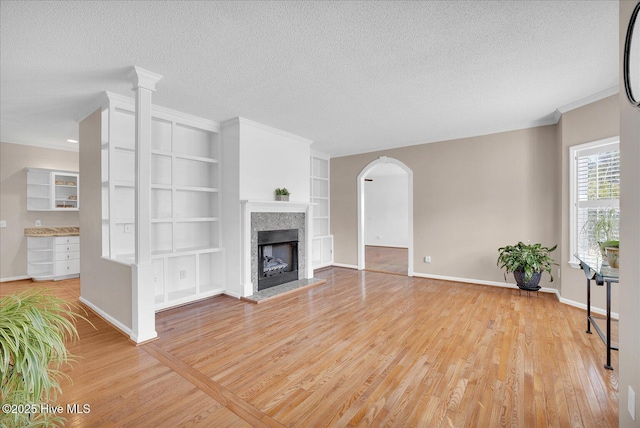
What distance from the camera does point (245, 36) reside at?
219 cm

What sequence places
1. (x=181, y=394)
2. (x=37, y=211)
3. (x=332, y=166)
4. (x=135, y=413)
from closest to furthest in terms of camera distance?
1. (x=135, y=413)
2. (x=181, y=394)
3. (x=37, y=211)
4. (x=332, y=166)

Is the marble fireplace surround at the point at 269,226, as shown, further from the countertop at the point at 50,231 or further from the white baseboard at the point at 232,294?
the countertop at the point at 50,231

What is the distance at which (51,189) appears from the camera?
18.2ft

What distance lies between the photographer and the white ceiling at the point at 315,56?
1.93 metres

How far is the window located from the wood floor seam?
3.78 m

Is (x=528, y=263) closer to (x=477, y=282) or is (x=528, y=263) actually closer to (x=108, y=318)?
(x=477, y=282)

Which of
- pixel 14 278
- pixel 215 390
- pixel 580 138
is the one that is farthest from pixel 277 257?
pixel 14 278

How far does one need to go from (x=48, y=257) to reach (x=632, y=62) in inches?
313

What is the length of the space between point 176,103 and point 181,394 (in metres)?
3.15

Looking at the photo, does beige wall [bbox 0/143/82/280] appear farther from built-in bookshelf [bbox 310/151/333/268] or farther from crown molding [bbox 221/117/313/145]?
built-in bookshelf [bbox 310/151/333/268]

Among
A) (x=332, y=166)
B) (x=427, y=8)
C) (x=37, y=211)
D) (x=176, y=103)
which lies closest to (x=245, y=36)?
(x=427, y=8)

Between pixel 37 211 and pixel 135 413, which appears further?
pixel 37 211

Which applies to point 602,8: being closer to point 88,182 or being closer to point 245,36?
point 245,36

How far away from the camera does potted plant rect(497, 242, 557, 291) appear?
4117 mm
